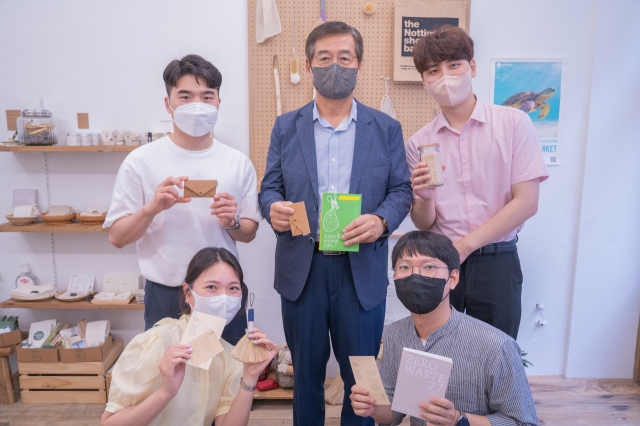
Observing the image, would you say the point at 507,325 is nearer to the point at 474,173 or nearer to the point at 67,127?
the point at 474,173

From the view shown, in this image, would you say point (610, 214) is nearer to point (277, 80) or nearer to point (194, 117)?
point (277, 80)

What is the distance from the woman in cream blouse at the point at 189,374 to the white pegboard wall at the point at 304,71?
66.4 inches

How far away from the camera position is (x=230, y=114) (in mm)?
3229

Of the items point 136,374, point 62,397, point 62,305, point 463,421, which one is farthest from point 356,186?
point 62,397

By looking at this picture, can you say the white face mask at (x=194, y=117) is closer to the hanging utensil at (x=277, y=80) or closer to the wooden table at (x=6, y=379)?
the hanging utensil at (x=277, y=80)

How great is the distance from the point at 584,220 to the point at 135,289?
3.33 m

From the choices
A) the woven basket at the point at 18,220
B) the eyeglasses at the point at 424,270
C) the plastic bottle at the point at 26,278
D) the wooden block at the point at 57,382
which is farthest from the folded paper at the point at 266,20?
the wooden block at the point at 57,382

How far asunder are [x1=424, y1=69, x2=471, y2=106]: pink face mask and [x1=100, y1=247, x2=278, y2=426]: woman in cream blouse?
45.1 inches

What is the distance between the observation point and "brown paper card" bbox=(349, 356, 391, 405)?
1492mm

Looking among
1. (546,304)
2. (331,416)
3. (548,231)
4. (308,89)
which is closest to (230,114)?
(308,89)

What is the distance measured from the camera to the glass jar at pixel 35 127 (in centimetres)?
301

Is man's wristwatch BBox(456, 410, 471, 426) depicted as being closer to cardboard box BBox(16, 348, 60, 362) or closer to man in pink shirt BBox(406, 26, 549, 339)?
man in pink shirt BBox(406, 26, 549, 339)

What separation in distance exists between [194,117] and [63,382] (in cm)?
227

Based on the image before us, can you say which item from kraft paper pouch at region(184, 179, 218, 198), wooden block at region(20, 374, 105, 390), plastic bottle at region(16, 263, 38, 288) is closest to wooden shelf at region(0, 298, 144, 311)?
plastic bottle at region(16, 263, 38, 288)
